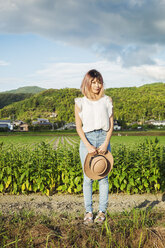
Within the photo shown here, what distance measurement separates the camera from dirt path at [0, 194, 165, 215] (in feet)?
14.2

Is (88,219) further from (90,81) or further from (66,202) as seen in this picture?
(90,81)

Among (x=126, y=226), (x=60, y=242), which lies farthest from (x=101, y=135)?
(x=60, y=242)

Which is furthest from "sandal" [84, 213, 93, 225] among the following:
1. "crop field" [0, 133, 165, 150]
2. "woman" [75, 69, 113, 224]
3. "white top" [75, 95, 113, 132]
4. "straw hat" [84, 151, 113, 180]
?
"crop field" [0, 133, 165, 150]

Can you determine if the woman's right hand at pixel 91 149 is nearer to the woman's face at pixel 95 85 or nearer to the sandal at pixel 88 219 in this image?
the woman's face at pixel 95 85

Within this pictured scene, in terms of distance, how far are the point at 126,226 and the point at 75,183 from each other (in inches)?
97.2

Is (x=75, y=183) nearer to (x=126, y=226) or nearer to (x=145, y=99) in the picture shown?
(x=126, y=226)

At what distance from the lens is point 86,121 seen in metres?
3.18

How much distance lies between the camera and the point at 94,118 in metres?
3.17

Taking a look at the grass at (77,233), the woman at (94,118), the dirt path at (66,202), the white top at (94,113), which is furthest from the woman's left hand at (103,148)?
the dirt path at (66,202)

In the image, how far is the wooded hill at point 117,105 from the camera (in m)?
134

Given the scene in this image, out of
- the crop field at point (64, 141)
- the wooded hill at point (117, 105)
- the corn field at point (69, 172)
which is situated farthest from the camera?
the wooded hill at point (117, 105)

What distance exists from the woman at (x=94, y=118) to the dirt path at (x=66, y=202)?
124cm

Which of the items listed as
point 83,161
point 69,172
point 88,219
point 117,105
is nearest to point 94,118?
point 83,161

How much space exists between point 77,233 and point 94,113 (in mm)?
1508
